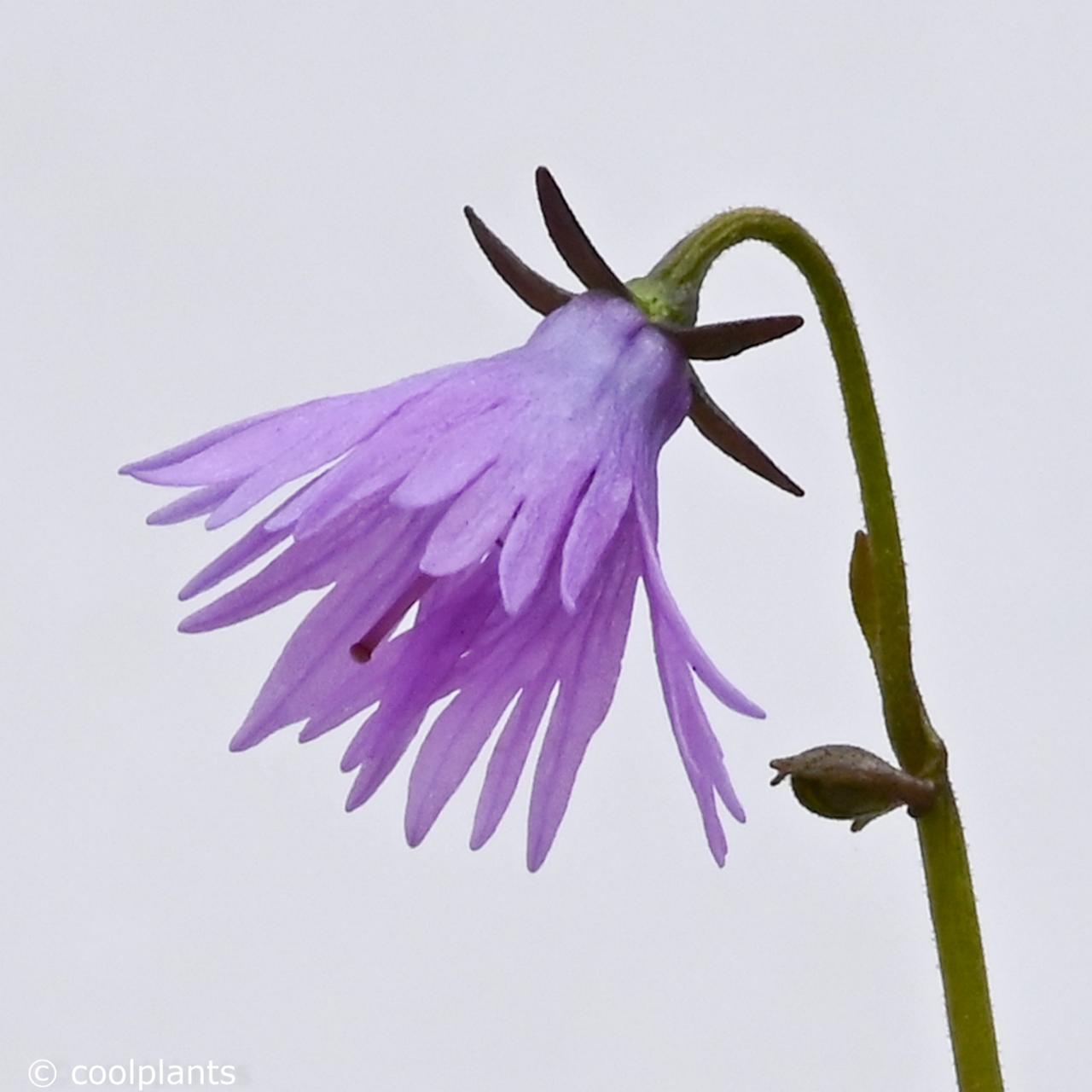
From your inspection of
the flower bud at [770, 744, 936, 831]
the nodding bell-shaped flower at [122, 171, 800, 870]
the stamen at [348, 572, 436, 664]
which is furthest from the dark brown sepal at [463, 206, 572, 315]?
the flower bud at [770, 744, 936, 831]

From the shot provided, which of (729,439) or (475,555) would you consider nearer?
(475,555)

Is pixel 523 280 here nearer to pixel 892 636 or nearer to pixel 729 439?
pixel 729 439

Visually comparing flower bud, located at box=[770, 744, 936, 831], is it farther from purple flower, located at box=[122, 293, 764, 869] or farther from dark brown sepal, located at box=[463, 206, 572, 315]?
dark brown sepal, located at box=[463, 206, 572, 315]

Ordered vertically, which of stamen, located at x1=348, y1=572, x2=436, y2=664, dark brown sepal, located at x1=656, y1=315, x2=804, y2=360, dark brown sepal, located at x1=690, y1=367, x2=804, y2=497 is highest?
dark brown sepal, located at x1=656, y1=315, x2=804, y2=360

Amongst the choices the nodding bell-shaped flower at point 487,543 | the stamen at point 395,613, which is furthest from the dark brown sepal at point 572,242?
the stamen at point 395,613

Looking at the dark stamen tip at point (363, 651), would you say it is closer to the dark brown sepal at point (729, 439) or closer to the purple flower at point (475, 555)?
the purple flower at point (475, 555)

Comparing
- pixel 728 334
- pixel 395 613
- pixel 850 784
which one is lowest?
pixel 850 784

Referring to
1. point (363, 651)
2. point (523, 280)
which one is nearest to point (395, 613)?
point (363, 651)
